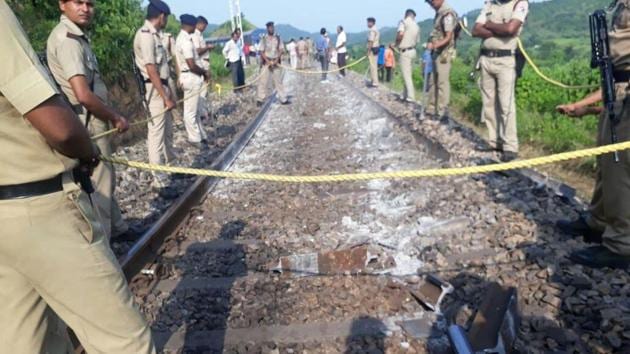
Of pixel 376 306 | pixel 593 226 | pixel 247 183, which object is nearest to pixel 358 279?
pixel 376 306

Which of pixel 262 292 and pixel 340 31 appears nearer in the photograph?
pixel 262 292

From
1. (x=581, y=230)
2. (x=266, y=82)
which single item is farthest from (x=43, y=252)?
(x=266, y=82)


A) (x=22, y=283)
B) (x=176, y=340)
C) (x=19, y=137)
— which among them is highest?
(x=19, y=137)

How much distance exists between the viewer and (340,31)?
757 inches

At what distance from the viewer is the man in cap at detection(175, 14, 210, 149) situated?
840cm

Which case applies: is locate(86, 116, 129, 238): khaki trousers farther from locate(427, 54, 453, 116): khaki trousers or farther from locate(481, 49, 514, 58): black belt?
locate(427, 54, 453, 116): khaki trousers

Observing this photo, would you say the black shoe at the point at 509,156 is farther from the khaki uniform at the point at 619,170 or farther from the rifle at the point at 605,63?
the rifle at the point at 605,63

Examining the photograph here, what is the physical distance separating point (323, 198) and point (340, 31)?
586 inches

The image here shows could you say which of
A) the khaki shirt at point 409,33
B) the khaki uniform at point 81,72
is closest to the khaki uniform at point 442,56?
the khaki shirt at point 409,33

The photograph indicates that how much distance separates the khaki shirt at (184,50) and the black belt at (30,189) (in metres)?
6.95

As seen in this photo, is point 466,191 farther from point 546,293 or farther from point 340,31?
point 340,31

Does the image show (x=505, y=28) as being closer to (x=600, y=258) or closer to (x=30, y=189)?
(x=600, y=258)

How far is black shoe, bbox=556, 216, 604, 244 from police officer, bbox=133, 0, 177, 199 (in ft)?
14.1

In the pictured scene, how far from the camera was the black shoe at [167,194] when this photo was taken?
6051 millimetres
